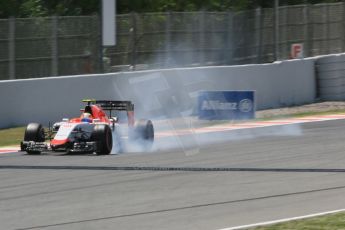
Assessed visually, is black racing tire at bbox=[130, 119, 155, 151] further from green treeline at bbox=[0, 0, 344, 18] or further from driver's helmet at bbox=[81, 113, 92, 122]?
green treeline at bbox=[0, 0, 344, 18]

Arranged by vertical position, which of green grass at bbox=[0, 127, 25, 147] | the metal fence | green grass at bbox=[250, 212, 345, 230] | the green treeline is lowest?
green grass at bbox=[250, 212, 345, 230]

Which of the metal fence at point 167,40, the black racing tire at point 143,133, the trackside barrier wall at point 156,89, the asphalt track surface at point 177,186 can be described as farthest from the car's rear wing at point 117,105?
the metal fence at point 167,40

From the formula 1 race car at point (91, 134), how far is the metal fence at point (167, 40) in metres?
6.05

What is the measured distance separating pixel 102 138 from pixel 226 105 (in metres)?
6.81

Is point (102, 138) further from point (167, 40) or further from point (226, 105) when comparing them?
point (167, 40)

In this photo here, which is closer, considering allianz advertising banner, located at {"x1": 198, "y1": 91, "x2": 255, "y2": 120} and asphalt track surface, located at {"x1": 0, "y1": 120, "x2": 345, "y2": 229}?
asphalt track surface, located at {"x1": 0, "y1": 120, "x2": 345, "y2": 229}

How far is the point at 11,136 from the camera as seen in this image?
19328 mm

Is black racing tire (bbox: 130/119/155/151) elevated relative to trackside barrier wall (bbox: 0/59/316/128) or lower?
lower

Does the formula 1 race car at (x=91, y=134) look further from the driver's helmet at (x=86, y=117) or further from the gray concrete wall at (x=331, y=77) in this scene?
the gray concrete wall at (x=331, y=77)

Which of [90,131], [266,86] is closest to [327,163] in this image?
[90,131]

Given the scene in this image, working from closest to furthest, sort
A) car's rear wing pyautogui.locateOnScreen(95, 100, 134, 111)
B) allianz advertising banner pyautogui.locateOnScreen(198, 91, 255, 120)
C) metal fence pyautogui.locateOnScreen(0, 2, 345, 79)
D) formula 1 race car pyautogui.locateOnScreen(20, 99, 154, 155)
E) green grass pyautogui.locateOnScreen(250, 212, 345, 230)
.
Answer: green grass pyautogui.locateOnScreen(250, 212, 345, 230), formula 1 race car pyautogui.locateOnScreen(20, 99, 154, 155), car's rear wing pyautogui.locateOnScreen(95, 100, 134, 111), allianz advertising banner pyautogui.locateOnScreen(198, 91, 255, 120), metal fence pyautogui.locateOnScreen(0, 2, 345, 79)

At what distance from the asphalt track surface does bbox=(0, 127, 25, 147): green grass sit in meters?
2.37

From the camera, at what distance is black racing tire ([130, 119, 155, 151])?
1625cm

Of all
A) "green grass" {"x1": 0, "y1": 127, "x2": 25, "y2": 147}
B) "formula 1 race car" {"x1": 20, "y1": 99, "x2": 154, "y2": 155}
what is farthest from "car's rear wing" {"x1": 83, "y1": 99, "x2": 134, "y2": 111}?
"green grass" {"x1": 0, "y1": 127, "x2": 25, "y2": 147}
